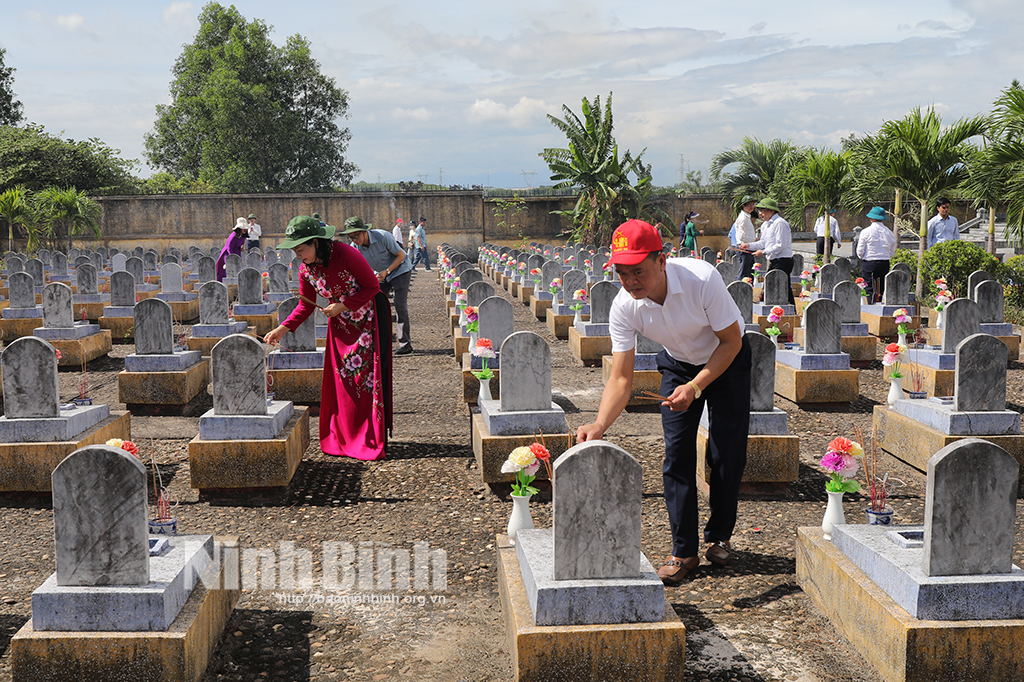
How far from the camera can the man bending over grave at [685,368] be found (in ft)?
11.0

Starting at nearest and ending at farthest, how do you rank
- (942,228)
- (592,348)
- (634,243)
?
(634,243), (592,348), (942,228)

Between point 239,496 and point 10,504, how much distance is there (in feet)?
4.76

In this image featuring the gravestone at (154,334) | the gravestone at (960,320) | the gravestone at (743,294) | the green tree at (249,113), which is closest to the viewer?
the gravestone at (960,320)

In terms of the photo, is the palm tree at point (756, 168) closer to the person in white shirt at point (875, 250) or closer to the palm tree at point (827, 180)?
the palm tree at point (827, 180)

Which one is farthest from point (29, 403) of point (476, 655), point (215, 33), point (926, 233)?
point (215, 33)

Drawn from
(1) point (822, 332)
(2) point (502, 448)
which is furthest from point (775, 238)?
(2) point (502, 448)

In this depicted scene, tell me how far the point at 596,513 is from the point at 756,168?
25.0m

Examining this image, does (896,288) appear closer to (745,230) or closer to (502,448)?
(745,230)

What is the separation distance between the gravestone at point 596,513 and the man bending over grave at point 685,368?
11.7 inches

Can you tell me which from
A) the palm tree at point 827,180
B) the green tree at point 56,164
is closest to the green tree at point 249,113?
the green tree at point 56,164

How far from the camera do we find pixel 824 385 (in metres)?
7.64

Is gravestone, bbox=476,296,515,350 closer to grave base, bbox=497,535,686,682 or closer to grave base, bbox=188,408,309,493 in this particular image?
grave base, bbox=188,408,309,493

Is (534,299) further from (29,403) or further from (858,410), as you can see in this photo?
(29,403)

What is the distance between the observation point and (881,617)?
3070mm
